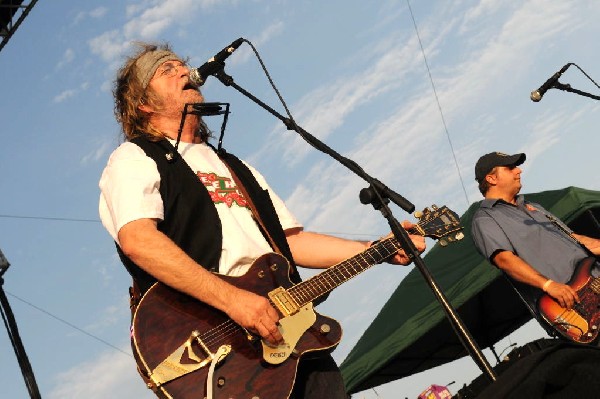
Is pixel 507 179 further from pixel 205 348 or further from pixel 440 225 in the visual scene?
pixel 205 348

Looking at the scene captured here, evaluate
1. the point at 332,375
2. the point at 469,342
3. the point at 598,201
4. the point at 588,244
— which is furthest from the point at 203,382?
the point at 598,201

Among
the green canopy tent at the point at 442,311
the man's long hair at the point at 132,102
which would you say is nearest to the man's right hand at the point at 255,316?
the man's long hair at the point at 132,102

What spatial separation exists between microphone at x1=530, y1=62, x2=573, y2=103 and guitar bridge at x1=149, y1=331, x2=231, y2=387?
4.39m

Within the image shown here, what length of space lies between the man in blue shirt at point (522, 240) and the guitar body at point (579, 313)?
0.06 meters

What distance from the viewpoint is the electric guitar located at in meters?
2.81

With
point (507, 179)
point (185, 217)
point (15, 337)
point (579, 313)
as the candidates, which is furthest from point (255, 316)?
point (507, 179)

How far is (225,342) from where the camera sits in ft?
9.60

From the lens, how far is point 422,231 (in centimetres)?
377

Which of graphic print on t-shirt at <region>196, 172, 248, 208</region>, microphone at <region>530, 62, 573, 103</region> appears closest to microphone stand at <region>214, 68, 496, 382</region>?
graphic print on t-shirt at <region>196, 172, 248, 208</region>

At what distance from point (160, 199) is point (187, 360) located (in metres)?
0.72

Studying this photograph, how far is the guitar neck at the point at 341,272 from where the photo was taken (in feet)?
10.6

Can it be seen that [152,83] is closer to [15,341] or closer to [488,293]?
[15,341]

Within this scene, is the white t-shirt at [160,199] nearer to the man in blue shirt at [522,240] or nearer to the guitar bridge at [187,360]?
the guitar bridge at [187,360]

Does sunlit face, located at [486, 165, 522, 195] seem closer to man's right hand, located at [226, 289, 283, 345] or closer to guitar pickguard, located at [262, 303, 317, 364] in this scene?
guitar pickguard, located at [262, 303, 317, 364]
